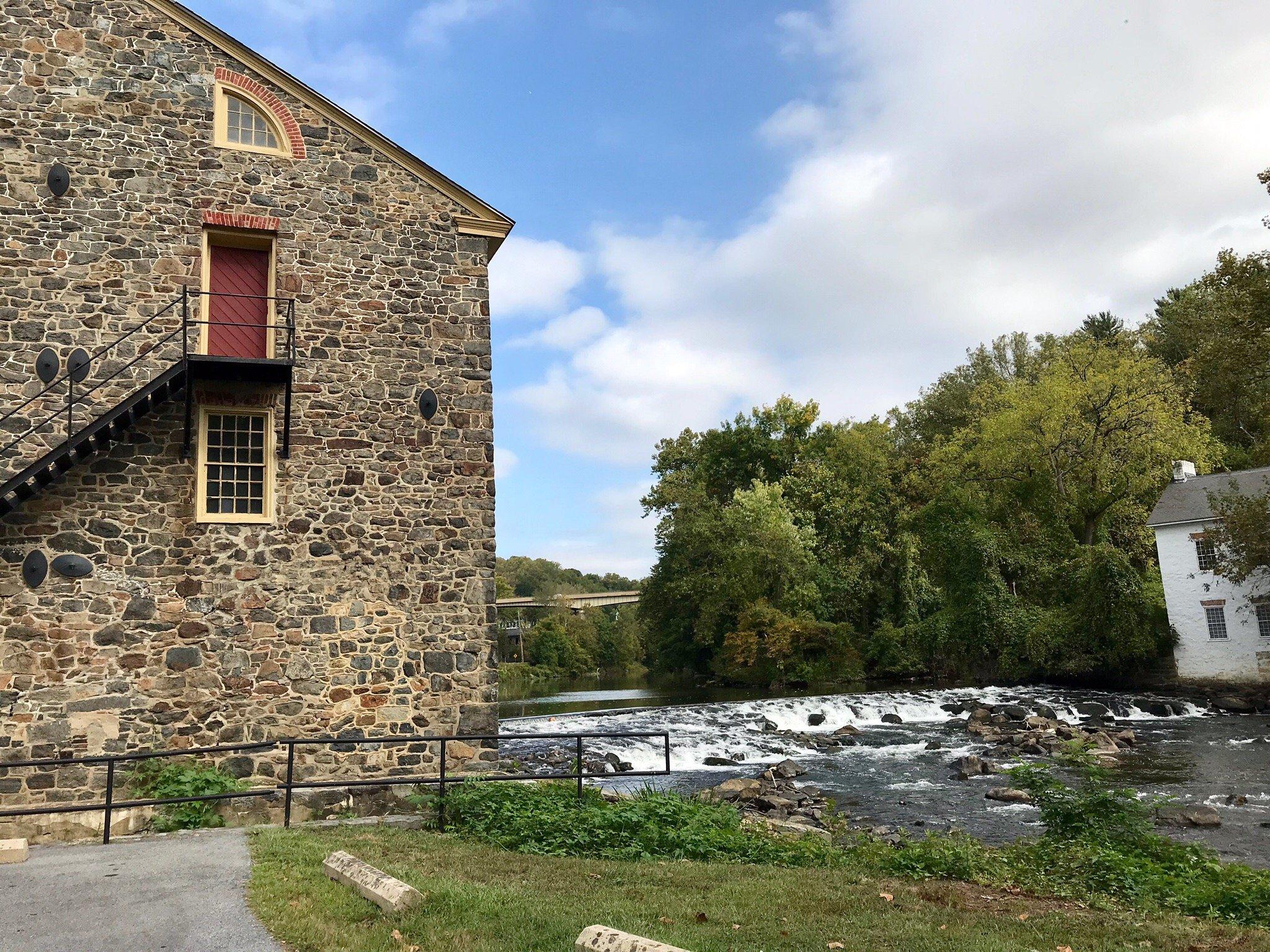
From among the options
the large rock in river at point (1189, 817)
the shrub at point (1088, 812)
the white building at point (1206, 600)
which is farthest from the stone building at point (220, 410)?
the white building at point (1206, 600)

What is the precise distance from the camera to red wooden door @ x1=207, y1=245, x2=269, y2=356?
12.2 metres

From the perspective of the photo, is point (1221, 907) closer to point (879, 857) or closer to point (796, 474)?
point (879, 857)

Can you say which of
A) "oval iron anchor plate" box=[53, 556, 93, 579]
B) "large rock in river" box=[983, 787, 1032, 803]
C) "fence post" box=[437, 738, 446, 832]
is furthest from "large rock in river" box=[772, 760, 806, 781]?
"oval iron anchor plate" box=[53, 556, 93, 579]

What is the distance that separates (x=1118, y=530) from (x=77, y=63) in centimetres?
3811

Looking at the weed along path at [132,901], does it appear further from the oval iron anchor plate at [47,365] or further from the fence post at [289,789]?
the oval iron anchor plate at [47,365]

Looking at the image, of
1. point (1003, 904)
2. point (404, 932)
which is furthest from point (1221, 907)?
point (404, 932)

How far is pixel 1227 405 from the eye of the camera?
43.9 metres

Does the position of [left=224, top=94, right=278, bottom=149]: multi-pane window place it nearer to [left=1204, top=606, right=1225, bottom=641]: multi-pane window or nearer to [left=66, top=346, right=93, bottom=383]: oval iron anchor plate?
[left=66, top=346, right=93, bottom=383]: oval iron anchor plate

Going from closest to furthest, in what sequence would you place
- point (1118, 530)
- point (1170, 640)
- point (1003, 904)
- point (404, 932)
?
point (404, 932) → point (1003, 904) → point (1170, 640) → point (1118, 530)

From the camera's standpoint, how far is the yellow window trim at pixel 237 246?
12.1 meters

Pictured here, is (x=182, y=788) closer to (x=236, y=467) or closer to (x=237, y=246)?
(x=236, y=467)

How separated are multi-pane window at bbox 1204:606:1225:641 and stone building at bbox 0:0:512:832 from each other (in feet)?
94.5

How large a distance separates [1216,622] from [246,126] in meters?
32.8

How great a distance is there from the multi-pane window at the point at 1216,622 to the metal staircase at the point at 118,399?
31456mm
